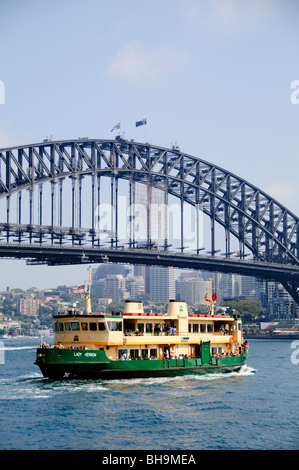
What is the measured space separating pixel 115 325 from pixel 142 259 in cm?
5743

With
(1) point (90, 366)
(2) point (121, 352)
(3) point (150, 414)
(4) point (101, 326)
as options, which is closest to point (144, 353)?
(2) point (121, 352)

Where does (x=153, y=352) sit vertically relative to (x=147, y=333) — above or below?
below

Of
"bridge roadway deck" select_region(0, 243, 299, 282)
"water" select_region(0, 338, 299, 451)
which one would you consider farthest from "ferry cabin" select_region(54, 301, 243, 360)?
"bridge roadway deck" select_region(0, 243, 299, 282)

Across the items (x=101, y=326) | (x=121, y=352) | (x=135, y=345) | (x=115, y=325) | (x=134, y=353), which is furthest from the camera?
(x=135, y=345)

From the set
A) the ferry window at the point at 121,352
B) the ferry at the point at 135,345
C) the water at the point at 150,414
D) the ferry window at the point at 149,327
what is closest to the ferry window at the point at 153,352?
the ferry at the point at 135,345

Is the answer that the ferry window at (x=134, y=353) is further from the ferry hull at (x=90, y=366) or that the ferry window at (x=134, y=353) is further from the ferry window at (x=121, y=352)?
the ferry hull at (x=90, y=366)

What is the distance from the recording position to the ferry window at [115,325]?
150 feet

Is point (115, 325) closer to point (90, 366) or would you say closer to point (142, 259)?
point (90, 366)

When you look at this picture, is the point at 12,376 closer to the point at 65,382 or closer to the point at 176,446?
the point at 65,382

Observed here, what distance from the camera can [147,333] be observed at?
48.7 meters

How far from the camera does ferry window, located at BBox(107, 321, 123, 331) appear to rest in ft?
150

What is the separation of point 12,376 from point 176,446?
86.6ft

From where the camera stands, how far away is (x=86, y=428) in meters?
32.1

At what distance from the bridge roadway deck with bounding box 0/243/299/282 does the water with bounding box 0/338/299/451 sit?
128 ft
